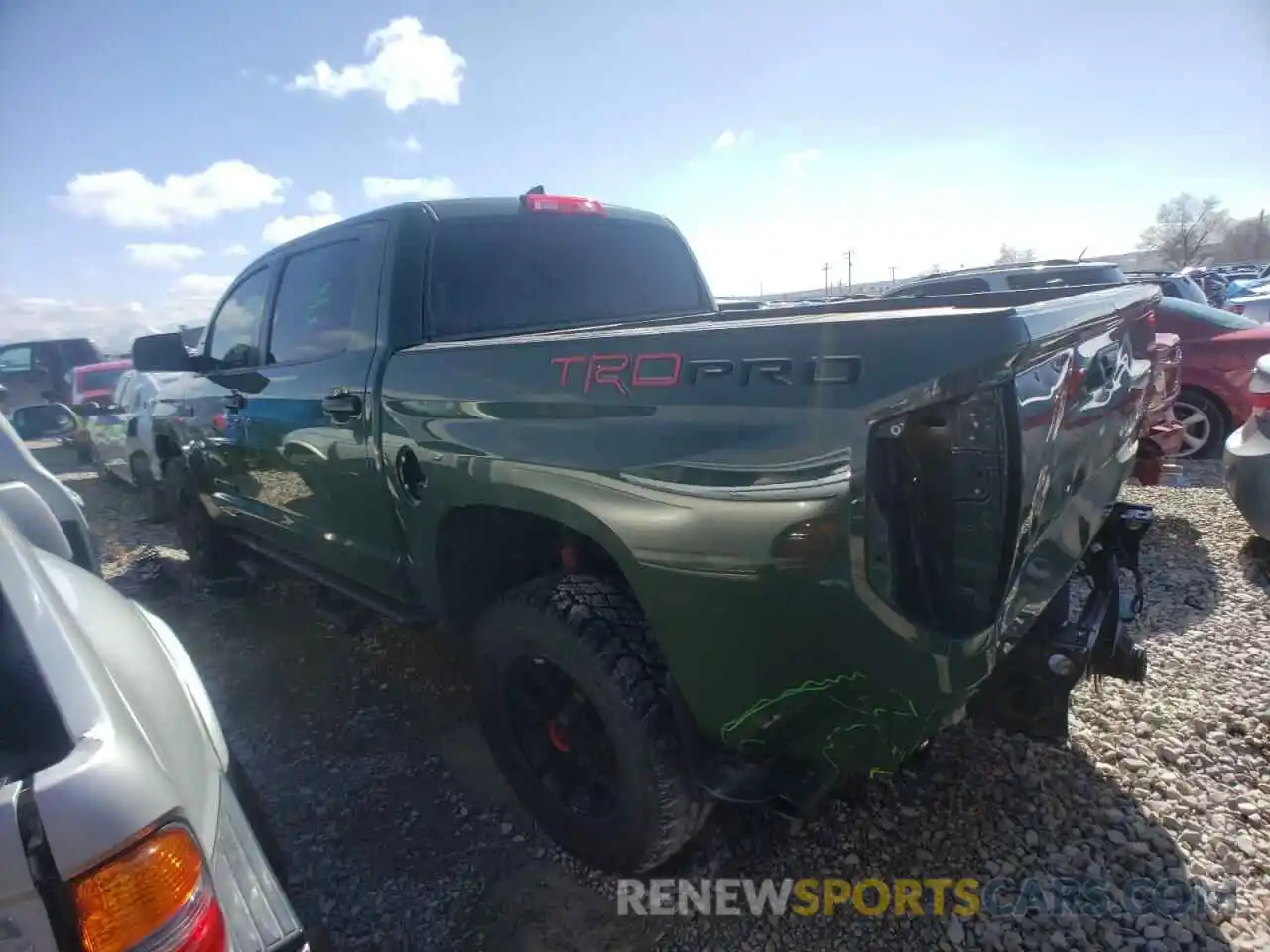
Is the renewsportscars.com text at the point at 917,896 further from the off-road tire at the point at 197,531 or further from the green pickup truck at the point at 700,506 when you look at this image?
the off-road tire at the point at 197,531

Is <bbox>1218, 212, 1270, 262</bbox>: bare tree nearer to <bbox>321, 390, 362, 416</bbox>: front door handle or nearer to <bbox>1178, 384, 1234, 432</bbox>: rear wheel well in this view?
<bbox>1178, 384, 1234, 432</bbox>: rear wheel well

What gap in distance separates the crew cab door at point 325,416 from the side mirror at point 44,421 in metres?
0.80

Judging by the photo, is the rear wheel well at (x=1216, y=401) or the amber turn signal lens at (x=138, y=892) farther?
the rear wheel well at (x=1216, y=401)

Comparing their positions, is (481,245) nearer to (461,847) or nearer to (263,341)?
(263,341)

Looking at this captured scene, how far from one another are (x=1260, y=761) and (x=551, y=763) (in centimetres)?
243

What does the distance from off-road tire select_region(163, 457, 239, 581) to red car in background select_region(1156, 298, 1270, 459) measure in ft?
25.0

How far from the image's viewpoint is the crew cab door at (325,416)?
287 centimetres

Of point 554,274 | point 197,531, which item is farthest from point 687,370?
point 197,531

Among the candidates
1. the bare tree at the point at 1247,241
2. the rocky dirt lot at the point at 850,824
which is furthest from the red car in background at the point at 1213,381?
the bare tree at the point at 1247,241

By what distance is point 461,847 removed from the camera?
8.23 ft

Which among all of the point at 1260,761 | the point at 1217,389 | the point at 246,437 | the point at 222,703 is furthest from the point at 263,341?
the point at 1217,389

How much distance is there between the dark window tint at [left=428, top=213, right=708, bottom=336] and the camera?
2990 millimetres

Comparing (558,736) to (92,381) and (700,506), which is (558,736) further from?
(92,381)

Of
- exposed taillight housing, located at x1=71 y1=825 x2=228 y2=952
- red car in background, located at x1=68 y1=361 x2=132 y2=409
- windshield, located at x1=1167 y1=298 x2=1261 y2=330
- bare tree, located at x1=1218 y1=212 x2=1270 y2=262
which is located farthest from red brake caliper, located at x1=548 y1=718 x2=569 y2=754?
bare tree, located at x1=1218 y1=212 x2=1270 y2=262
